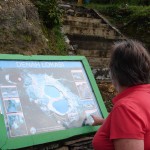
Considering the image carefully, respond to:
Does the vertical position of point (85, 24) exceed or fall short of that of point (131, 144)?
it falls short

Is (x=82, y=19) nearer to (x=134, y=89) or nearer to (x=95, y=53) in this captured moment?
(x=95, y=53)

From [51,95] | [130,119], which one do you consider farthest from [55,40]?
[130,119]

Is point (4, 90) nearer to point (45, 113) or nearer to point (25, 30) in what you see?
point (45, 113)

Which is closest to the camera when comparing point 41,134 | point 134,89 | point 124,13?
point 134,89

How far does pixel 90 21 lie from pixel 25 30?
393 cm

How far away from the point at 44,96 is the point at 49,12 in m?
2.71

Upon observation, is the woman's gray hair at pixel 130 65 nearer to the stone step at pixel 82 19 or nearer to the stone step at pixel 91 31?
the stone step at pixel 91 31

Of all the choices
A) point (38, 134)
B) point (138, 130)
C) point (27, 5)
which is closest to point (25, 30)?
point (27, 5)

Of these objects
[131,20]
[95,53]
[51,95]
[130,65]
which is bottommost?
[95,53]

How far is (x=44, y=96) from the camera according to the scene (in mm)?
3002

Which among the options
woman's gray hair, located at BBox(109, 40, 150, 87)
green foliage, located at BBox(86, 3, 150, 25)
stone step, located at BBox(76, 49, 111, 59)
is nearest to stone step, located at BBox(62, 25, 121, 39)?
stone step, located at BBox(76, 49, 111, 59)

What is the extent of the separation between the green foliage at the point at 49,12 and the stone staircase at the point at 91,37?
1.22 metres

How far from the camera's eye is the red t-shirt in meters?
1.82

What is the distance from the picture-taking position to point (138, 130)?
1815mm
